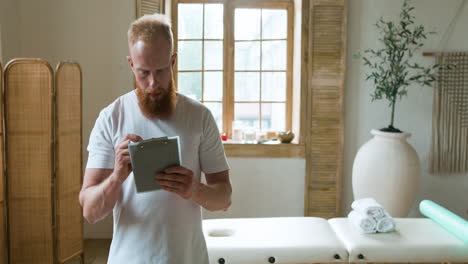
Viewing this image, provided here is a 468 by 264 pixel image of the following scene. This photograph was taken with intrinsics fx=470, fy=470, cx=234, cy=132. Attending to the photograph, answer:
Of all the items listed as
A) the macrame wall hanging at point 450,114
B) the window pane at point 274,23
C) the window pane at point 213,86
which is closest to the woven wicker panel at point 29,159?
the window pane at point 213,86

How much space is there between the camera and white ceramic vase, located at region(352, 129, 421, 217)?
3.49 meters

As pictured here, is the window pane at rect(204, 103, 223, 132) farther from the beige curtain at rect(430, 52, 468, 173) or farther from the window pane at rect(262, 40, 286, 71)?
the beige curtain at rect(430, 52, 468, 173)

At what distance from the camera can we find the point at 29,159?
2.97 m

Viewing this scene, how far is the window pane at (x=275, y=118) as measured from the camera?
4281mm

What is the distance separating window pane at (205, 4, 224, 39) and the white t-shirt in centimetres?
301

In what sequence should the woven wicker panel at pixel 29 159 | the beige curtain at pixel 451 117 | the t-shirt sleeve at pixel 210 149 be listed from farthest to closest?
the beige curtain at pixel 451 117 < the woven wicker panel at pixel 29 159 < the t-shirt sleeve at pixel 210 149

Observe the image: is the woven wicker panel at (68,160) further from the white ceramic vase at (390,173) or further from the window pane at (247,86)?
the white ceramic vase at (390,173)

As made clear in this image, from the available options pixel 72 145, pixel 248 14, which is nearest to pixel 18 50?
pixel 72 145

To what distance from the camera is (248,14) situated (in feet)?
13.8

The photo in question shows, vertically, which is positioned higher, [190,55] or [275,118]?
[190,55]

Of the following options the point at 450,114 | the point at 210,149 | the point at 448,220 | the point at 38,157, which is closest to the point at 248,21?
the point at 450,114

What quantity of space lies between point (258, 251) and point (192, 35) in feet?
7.73

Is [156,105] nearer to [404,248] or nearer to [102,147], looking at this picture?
[102,147]

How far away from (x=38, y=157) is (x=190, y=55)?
1725mm
